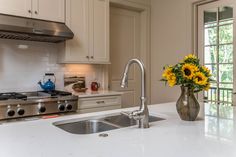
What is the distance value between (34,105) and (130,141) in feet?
5.75

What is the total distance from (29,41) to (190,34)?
2435 millimetres

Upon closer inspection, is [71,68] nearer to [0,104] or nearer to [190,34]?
[0,104]

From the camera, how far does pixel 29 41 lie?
3037 millimetres

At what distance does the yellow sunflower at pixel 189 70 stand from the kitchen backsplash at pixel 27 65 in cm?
230

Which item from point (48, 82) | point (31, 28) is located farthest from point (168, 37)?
point (31, 28)

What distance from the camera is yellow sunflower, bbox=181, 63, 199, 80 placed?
1378mm

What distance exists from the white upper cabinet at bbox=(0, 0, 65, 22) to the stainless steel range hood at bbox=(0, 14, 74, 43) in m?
0.09

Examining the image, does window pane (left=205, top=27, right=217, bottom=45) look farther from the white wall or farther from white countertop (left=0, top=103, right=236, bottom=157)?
white countertop (left=0, top=103, right=236, bottom=157)

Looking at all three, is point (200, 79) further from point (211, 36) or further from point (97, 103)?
point (211, 36)

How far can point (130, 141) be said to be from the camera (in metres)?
1.01

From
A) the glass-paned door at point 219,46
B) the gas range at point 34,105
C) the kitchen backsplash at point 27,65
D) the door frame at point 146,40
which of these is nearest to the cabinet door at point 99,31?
the kitchen backsplash at point 27,65

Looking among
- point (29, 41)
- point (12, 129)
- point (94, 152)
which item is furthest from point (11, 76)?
point (94, 152)

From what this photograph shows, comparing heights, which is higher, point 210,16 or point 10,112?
point 210,16

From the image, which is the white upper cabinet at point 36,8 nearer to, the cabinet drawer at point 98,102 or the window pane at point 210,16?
the cabinet drawer at point 98,102
